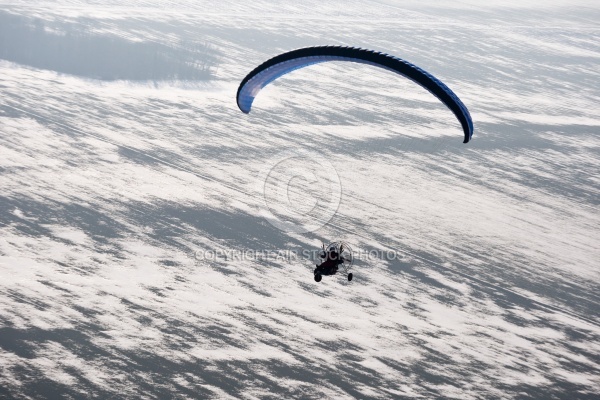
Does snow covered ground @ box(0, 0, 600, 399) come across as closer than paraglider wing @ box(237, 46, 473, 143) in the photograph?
No

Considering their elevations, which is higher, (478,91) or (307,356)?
(478,91)

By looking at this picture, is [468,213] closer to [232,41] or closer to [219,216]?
[219,216]

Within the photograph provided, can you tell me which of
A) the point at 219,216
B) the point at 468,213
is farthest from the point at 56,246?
the point at 468,213

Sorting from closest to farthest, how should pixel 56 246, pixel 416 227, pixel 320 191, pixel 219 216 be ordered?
pixel 56 246
pixel 219 216
pixel 416 227
pixel 320 191

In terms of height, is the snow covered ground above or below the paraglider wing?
below

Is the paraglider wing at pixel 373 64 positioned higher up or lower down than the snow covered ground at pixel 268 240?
higher up
